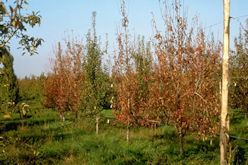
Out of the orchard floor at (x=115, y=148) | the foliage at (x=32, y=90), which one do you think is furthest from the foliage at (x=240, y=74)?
the foliage at (x=32, y=90)

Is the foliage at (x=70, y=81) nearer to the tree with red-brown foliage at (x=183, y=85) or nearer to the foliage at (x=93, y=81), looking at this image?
the foliage at (x=93, y=81)

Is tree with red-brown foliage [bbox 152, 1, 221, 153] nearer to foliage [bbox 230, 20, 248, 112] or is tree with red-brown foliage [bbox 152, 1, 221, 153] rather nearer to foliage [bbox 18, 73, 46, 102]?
foliage [bbox 230, 20, 248, 112]

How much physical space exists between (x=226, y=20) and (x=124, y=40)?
9.95 meters

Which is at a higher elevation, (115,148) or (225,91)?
(225,91)

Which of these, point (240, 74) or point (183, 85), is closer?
point (183, 85)

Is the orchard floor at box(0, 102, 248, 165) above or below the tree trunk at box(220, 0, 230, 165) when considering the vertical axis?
below

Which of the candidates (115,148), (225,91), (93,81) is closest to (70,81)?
(93,81)

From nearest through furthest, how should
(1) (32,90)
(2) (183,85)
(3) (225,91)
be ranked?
(3) (225,91), (2) (183,85), (1) (32,90)

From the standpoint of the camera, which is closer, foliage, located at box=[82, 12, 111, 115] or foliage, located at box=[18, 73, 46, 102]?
foliage, located at box=[82, 12, 111, 115]

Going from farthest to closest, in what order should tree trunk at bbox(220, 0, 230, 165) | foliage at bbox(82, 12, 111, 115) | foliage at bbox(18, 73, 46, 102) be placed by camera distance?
foliage at bbox(18, 73, 46, 102) → foliage at bbox(82, 12, 111, 115) → tree trunk at bbox(220, 0, 230, 165)

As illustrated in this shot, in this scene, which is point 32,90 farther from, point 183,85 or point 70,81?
point 183,85

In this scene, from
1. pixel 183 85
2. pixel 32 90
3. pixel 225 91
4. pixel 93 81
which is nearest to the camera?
pixel 225 91

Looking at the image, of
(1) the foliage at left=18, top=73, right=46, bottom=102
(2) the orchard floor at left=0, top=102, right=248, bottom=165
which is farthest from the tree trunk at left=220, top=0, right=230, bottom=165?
(1) the foliage at left=18, top=73, right=46, bottom=102

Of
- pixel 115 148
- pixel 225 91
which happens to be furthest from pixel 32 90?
pixel 225 91
